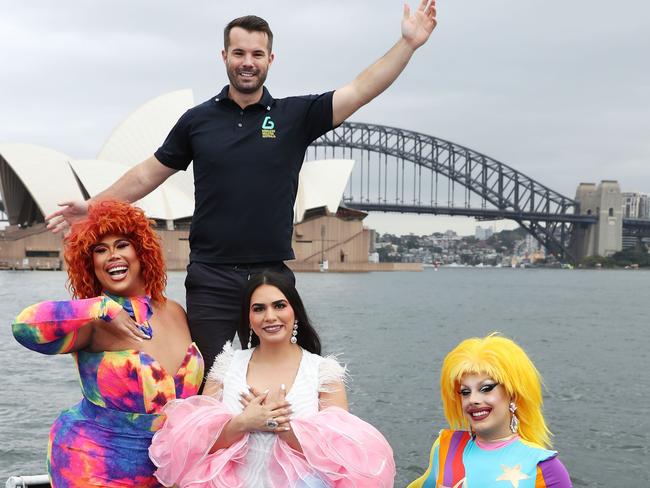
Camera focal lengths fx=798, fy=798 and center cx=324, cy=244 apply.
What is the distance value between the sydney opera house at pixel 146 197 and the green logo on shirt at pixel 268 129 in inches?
1399

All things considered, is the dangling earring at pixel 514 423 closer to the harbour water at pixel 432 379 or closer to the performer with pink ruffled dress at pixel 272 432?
the performer with pink ruffled dress at pixel 272 432

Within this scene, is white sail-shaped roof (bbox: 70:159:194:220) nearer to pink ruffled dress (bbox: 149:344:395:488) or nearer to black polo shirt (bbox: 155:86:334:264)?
black polo shirt (bbox: 155:86:334:264)

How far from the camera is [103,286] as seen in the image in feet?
8.40

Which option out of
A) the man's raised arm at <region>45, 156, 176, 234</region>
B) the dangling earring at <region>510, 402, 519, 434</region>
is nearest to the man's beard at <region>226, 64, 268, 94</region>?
the man's raised arm at <region>45, 156, 176, 234</region>

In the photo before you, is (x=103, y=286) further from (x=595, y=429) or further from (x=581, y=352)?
(x=581, y=352)

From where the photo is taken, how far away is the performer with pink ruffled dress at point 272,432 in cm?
226

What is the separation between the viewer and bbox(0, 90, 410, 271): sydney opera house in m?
42.9

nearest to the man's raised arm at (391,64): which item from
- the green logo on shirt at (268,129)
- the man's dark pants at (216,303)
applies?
the green logo on shirt at (268,129)

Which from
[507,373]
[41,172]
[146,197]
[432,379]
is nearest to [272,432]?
[507,373]

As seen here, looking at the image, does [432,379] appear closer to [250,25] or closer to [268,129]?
[268,129]

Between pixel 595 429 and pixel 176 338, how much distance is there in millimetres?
7352

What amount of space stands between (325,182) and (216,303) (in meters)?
49.9

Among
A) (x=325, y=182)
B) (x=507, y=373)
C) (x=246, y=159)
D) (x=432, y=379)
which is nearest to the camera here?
(x=507, y=373)

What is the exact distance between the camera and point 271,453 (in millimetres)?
2340
